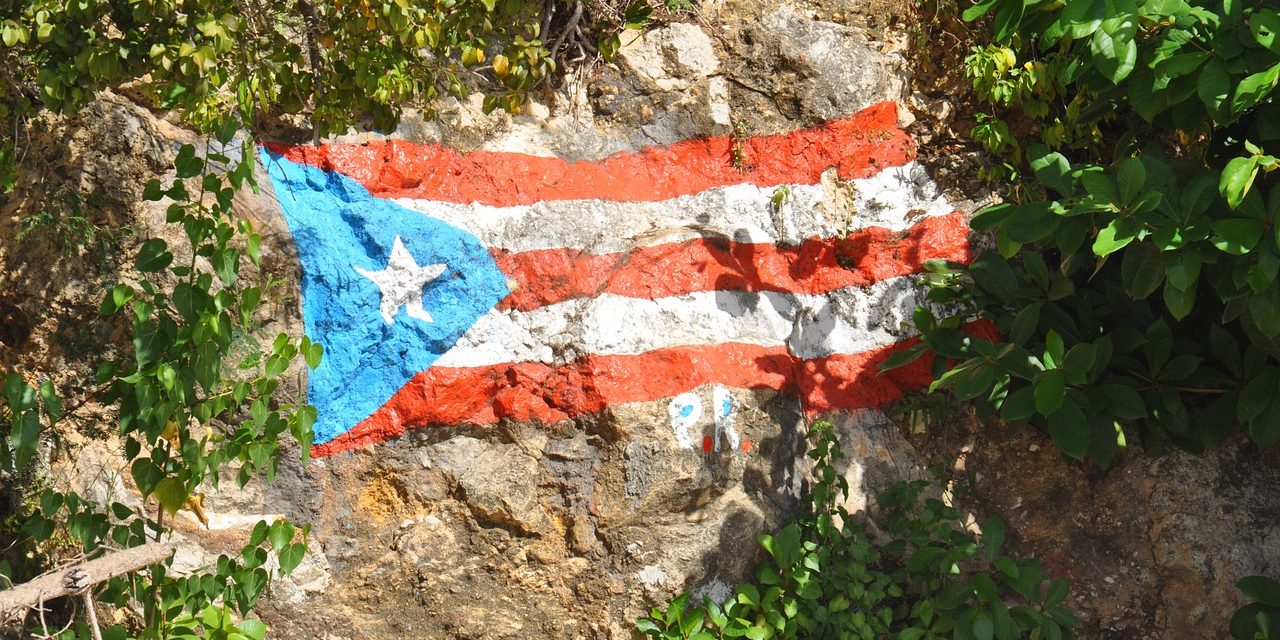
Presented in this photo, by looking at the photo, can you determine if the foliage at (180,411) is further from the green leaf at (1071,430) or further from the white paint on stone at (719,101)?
the green leaf at (1071,430)

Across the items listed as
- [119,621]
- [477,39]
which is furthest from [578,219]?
[119,621]

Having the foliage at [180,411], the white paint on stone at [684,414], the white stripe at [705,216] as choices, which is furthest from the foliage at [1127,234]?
the foliage at [180,411]

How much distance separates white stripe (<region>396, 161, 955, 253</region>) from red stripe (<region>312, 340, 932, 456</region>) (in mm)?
380

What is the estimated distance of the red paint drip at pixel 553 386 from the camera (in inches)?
110

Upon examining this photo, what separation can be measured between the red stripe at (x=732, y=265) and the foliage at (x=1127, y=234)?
187 mm

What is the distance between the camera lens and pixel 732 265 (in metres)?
3.14

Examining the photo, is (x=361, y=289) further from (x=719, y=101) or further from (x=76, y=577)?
(x=719, y=101)

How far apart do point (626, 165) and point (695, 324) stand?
0.60 meters

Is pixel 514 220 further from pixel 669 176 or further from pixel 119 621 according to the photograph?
pixel 119 621

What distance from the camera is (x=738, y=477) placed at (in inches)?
113

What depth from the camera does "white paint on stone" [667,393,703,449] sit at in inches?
111

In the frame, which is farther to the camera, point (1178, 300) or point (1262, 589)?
point (1262, 589)

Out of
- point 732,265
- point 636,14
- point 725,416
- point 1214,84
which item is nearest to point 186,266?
point 725,416

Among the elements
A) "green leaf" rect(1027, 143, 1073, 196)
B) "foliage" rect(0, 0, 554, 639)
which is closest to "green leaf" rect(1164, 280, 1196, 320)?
"green leaf" rect(1027, 143, 1073, 196)
